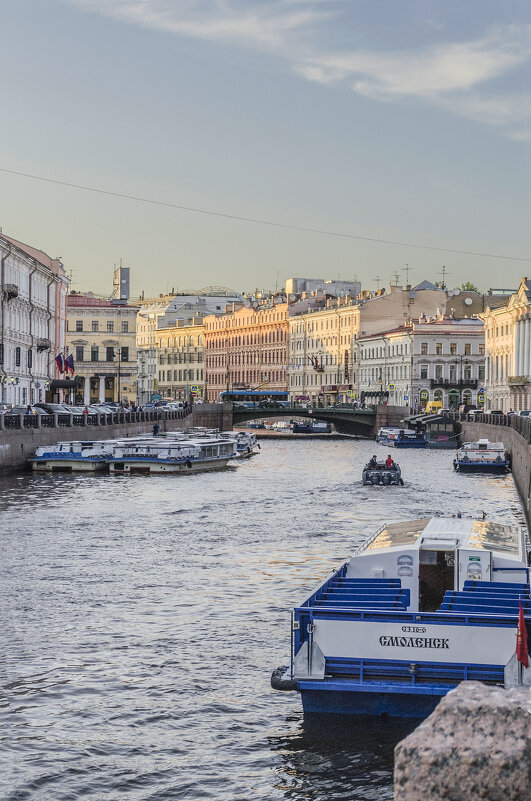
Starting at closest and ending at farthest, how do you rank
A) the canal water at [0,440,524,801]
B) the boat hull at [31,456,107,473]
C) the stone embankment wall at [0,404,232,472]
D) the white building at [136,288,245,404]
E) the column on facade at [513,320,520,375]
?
the canal water at [0,440,524,801] → the stone embankment wall at [0,404,232,472] → the boat hull at [31,456,107,473] → the column on facade at [513,320,520,375] → the white building at [136,288,245,404]

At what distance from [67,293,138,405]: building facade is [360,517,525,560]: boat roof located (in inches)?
3873

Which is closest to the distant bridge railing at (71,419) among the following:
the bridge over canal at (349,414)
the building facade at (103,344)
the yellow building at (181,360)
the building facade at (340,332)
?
the bridge over canal at (349,414)

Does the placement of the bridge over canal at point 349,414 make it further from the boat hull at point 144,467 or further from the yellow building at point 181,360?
the yellow building at point 181,360

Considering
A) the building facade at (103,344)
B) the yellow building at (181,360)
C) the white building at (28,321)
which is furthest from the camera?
the yellow building at (181,360)

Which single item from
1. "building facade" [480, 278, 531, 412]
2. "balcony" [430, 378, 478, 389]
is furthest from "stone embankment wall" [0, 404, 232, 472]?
"balcony" [430, 378, 478, 389]

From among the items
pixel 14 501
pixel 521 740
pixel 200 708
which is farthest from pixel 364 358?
pixel 521 740

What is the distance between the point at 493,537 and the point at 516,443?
115 ft

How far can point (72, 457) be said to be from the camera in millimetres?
49969

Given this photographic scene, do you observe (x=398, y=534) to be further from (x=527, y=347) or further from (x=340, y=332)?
(x=340, y=332)

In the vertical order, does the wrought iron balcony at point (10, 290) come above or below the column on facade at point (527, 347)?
above

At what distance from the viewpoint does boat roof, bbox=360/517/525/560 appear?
1517 centimetres

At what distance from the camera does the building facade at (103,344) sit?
115 meters

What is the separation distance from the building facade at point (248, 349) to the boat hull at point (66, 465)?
292 feet

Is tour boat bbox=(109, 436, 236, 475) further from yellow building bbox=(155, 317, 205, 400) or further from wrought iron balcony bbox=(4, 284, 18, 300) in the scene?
yellow building bbox=(155, 317, 205, 400)
